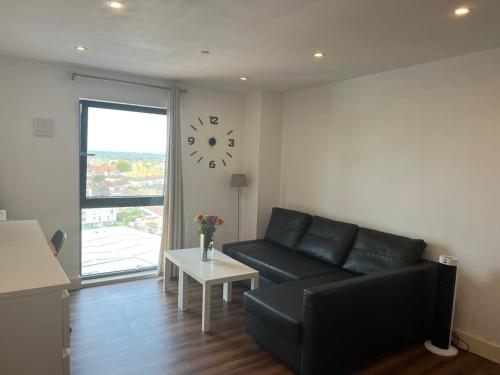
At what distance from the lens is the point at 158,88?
4.39 metres

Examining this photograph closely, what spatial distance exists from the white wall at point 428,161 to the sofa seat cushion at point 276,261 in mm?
708

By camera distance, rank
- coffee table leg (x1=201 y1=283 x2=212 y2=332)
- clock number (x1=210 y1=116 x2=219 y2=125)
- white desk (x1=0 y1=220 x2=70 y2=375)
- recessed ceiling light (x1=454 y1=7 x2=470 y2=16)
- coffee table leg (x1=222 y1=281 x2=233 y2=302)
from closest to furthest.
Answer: white desk (x1=0 y1=220 x2=70 y2=375) → recessed ceiling light (x1=454 y1=7 x2=470 y2=16) → coffee table leg (x1=201 y1=283 x2=212 y2=332) → coffee table leg (x1=222 y1=281 x2=233 y2=302) → clock number (x1=210 y1=116 x2=219 y2=125)

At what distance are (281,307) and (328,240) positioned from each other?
1.45 metres

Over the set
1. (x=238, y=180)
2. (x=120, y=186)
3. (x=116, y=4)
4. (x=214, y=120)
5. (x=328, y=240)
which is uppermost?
(x=116, y=4)

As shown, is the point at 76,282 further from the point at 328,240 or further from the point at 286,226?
the point at 328,240

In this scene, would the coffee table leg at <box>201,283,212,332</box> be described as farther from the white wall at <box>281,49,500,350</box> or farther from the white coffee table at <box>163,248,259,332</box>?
the white wall at <box>281,49,500,350</box>

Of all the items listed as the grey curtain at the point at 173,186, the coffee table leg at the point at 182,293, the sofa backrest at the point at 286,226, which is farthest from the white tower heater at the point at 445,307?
the grey curtain at the point at 173,186

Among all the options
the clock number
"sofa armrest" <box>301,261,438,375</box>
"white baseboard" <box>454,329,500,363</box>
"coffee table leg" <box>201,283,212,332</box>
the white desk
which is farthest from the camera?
the clock number

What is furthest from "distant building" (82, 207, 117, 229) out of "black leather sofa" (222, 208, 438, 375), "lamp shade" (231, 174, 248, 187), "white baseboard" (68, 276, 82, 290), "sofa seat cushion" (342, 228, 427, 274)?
"sofa seat cushion" (342, 228, 427, 274)

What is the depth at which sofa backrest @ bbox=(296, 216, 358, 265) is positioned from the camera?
373 cm

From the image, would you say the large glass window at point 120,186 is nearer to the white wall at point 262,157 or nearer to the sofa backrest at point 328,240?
the white wall at point 262,157

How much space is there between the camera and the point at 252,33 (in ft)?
8.57

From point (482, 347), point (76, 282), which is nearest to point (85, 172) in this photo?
point (76, 282)

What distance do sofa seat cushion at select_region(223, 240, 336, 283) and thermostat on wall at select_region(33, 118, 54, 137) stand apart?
240 cm
